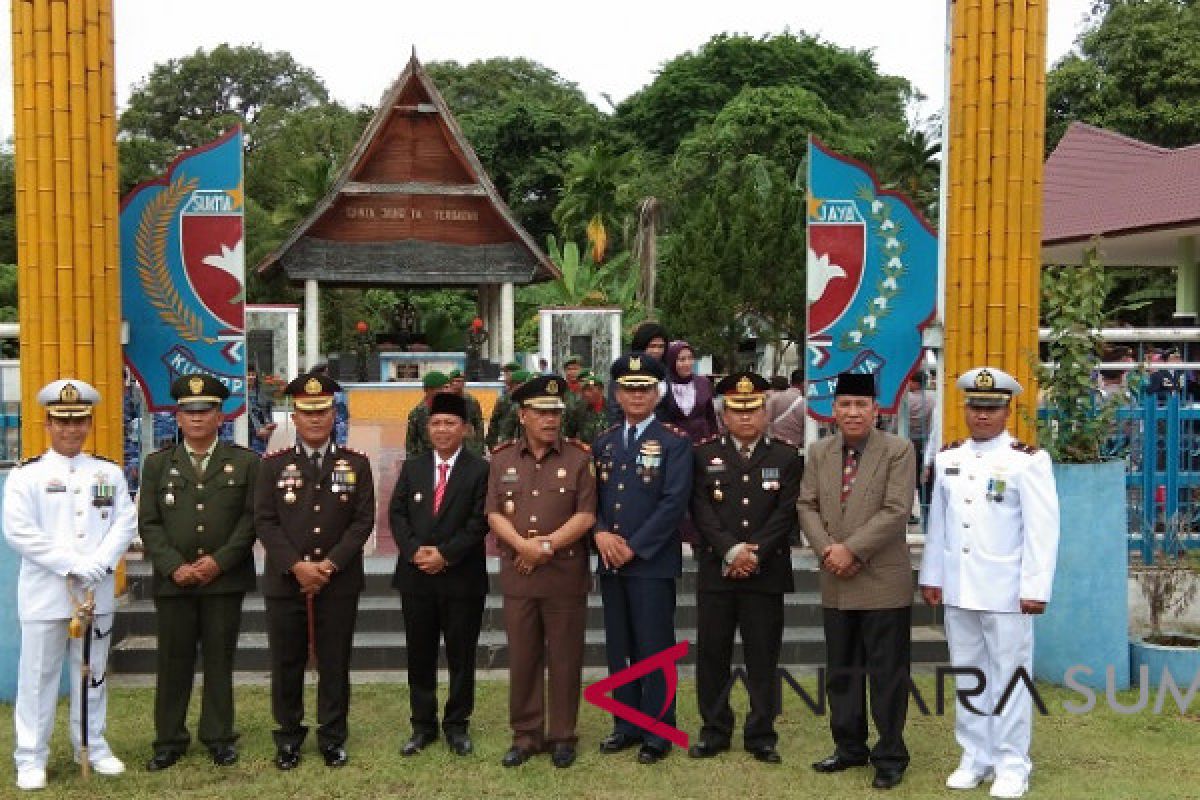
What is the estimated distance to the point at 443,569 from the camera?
5.45 metres

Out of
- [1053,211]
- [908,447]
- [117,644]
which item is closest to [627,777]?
[908,447]

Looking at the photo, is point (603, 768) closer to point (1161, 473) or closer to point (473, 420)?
point (473, 420)

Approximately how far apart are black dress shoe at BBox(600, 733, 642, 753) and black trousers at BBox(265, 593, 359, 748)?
1152mm

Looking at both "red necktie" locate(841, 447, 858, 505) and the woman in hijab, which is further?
the woman in hijab

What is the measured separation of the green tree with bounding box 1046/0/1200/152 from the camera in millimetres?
25844

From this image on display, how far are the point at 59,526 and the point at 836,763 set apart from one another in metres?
3.44

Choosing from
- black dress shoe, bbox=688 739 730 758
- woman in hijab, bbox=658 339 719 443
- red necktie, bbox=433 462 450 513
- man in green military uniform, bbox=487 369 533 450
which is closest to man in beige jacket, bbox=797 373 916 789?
black dress shoe, bbox=688 739 730 758

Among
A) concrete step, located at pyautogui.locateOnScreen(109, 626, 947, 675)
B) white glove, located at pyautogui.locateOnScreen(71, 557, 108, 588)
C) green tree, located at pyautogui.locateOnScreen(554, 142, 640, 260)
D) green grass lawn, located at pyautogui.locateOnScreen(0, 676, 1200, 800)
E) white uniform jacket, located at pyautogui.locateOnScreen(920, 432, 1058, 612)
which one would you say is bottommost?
green grass lawn, located at pyautogui.locateOnScreen(0, 676, 1200, 800)

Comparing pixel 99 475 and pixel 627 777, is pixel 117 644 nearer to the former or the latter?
pixel 99 475

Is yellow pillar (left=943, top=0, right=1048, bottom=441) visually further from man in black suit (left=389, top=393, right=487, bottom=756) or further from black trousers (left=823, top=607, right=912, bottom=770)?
man in black suit (left=389, top=393, right=487, bottom=756)

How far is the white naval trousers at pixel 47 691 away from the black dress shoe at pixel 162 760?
19cm

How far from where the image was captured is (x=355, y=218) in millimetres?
18281

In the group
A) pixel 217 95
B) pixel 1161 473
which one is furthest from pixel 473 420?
pixel 217 95

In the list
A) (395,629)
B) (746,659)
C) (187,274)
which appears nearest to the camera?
(746,659)
